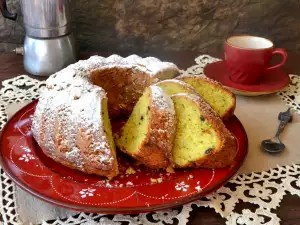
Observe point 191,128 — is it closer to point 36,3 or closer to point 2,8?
point 36,3

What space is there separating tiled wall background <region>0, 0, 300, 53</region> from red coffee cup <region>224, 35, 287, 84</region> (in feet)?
0.96

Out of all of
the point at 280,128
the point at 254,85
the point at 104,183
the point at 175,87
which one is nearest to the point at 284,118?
the point at 280,128

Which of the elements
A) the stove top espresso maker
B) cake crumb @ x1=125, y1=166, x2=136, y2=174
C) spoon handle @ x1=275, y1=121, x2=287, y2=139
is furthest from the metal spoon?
the stove top espresso maker

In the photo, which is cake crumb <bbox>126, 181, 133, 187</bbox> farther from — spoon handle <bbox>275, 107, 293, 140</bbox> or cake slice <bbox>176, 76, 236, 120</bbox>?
spoon handle <bbox>275, 107, 293, 140</bbox>

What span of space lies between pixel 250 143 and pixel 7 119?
25.9 inches

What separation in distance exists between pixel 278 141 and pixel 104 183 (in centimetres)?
48

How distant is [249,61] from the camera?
121cm

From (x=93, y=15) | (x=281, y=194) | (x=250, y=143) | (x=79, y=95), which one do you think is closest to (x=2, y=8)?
(x=93, y=15)

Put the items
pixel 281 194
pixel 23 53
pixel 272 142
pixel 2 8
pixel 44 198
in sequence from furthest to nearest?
pixel 23 53 → pixel 2 8 → pixel 272 142 → pixel 281 194 → pixel 44 198

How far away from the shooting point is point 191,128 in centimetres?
85

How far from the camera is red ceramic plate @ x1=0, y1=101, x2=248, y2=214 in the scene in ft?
2.40

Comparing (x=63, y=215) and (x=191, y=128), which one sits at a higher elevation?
(x=191, y=128)

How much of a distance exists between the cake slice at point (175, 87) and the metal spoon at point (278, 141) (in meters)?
0.23

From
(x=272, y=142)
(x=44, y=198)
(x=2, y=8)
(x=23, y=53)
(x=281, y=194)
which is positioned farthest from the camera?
(x=23, y=53)
